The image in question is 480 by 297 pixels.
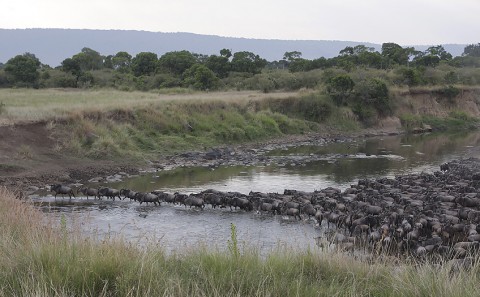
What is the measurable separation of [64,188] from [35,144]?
7.03m

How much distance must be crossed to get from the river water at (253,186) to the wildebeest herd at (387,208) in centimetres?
49

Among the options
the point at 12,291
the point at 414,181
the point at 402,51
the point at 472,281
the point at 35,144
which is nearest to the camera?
the point at 12,291

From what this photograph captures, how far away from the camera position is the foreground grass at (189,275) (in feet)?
Answer: 20.1

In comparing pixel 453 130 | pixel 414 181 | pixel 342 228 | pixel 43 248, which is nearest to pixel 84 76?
pixel 453 130

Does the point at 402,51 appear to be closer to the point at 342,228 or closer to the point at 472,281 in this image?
the point at 342,228

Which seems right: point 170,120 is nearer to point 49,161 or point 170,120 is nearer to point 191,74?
point 49,161

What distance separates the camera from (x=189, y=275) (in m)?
7.06

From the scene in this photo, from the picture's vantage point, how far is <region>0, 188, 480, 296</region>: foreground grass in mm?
6117

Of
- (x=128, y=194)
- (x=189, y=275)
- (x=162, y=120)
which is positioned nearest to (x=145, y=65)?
(x=162, y=120)

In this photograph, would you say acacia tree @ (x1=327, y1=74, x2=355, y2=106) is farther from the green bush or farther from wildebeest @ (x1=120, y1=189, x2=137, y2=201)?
wildebeest @ (x1=120, y1=189, x2=137, y2=201)

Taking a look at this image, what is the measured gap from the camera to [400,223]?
49.3 feet

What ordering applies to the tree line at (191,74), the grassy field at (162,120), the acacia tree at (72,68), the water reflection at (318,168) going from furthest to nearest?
the acacia tree at (72,68), the tree line at (191,74), the grassy field at (162,120), the water reflection at (318,168)

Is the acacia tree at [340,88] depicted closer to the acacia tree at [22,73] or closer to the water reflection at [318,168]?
the water reflection at [318,168]

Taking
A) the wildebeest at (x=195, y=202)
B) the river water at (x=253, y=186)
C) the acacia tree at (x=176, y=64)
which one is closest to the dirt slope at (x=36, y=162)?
the river water at (x=253, y=186)
